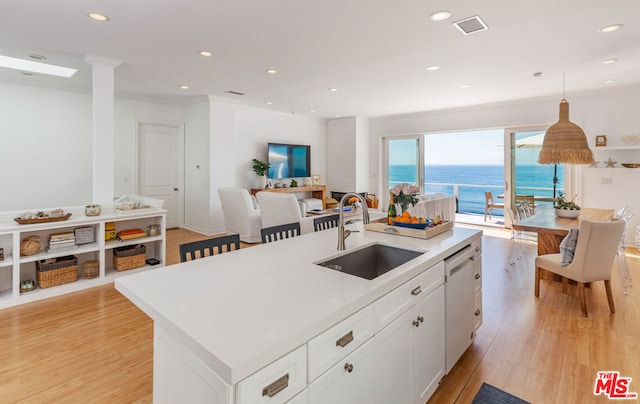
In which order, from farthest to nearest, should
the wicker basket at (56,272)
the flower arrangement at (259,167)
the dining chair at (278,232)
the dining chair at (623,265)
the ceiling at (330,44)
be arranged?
the flower arrangement at (259,167) < the dining chair at (623,265) < the wicker basket at (56,272) < the ceiling at (330,44) < the dining chair at (278,232)

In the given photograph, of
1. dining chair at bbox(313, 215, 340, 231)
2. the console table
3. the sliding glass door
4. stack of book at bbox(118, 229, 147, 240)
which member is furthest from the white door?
the sliding glass door

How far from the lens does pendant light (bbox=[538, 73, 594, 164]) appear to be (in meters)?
3.59

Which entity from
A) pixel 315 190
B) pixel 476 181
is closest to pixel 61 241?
pixel 315 190

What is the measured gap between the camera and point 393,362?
55.8 inches

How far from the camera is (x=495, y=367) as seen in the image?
7.04 feet

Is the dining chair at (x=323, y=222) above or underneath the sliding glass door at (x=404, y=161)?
underneath

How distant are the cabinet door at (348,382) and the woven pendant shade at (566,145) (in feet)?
12.1

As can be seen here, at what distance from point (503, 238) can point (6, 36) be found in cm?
781

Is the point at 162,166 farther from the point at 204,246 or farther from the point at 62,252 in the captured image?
the point at 204,246

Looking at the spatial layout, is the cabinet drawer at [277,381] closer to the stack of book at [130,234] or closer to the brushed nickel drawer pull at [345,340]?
the brushed nickel drawer pull at [345,340]

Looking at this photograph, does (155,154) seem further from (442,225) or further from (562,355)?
(562,355)

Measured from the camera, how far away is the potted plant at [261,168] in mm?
6961

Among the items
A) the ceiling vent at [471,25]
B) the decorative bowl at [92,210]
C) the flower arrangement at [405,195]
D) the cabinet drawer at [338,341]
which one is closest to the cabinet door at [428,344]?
the cabinet drawer at [338,341]

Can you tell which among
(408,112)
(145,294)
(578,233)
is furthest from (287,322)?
(408,112)
